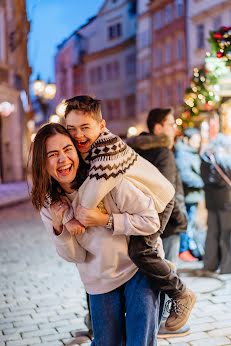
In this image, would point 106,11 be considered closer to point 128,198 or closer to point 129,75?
point 129,75

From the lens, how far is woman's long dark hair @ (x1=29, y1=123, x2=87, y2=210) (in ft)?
11.0

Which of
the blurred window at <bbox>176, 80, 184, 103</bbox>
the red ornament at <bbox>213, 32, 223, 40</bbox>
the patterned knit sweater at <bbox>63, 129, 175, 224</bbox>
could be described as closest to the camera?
the patterned knit sweater at <bbox>63, 129, 175, 224</bbox>

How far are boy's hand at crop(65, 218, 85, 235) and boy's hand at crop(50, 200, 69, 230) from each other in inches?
3.3

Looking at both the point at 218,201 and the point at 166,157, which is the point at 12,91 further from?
the point at 166,157

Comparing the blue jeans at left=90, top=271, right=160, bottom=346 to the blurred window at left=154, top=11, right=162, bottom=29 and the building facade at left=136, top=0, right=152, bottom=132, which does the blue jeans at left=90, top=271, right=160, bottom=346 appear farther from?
the building facade at left=136, top=0, right=152, bottom=132

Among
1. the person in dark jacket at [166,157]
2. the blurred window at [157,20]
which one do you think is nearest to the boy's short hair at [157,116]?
the person in dark jacket at [166,157]

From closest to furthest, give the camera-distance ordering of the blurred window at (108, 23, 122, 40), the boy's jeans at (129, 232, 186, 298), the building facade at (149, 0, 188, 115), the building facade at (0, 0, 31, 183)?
the boy's jeans at (129, 232, 186, 298)
the building facade at (0, 0, 31, 183)
the building facade at (149, 0, 188, 115)
the blurred window at (108, 23, 122, 40)

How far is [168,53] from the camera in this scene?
46531mm

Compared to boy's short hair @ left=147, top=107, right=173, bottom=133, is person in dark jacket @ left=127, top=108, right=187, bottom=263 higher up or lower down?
lower down

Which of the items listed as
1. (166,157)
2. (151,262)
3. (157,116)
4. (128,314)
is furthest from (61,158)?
(157,116)

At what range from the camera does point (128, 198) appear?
330 centimetres

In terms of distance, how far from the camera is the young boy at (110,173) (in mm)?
3229

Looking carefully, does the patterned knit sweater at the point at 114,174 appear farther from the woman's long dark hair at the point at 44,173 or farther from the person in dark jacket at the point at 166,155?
the person in dark jacket at the point at 166,155

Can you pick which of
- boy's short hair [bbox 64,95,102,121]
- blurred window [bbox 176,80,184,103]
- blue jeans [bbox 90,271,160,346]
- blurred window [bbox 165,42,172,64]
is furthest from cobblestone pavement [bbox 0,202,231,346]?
blurred window [bbox 165,42,172,64]
